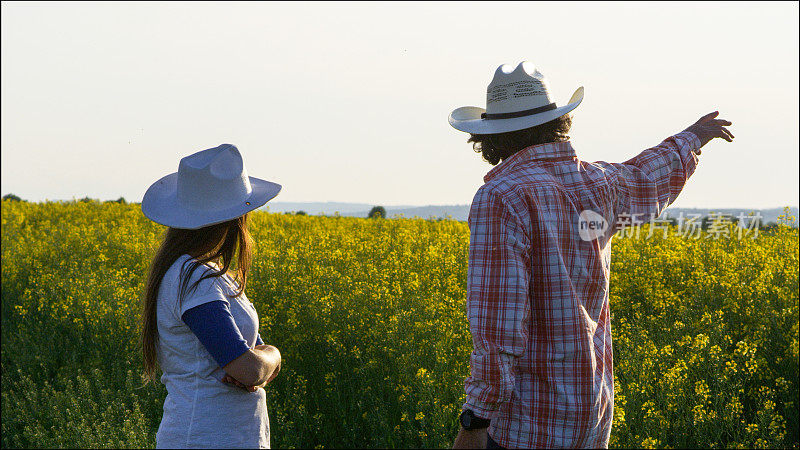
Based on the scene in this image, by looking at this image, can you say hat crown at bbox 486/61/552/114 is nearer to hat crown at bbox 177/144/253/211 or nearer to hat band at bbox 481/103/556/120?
hat band at bbox 481/103/556/120

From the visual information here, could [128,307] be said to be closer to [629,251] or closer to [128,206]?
[629,251]

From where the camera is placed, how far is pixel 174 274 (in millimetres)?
2102

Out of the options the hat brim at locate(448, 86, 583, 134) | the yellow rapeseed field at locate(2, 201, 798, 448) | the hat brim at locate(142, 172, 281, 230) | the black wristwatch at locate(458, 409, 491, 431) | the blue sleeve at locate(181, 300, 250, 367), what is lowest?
the yellow rapeseed field at locate(2, 201, 798, 448)

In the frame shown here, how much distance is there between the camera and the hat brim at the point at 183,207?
85.7 inches

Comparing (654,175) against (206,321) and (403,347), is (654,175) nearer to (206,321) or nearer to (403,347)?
(206,321)

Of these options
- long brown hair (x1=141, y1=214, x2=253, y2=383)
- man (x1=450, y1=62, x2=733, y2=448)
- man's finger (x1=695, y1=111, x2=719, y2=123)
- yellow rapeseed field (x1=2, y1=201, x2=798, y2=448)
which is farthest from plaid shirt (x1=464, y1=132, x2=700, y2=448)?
yellow rapeseed field (x1=2, y1=201, x2=798, y2=448)

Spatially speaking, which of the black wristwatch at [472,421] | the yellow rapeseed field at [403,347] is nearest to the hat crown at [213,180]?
the black wristwatch at [472,421]

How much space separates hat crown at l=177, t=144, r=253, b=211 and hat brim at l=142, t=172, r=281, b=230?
0.02 m

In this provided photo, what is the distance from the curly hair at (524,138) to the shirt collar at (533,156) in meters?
0.04

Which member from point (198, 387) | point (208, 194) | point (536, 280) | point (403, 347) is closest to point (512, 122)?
point (536, 280)

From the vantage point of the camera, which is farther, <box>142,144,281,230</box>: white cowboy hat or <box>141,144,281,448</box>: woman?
<box>142,144,281,230</box>: white cowboy hat

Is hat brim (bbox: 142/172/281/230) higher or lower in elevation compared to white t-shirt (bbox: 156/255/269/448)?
higher

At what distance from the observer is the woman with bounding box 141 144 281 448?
6.69 ft

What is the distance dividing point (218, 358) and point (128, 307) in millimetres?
4821
